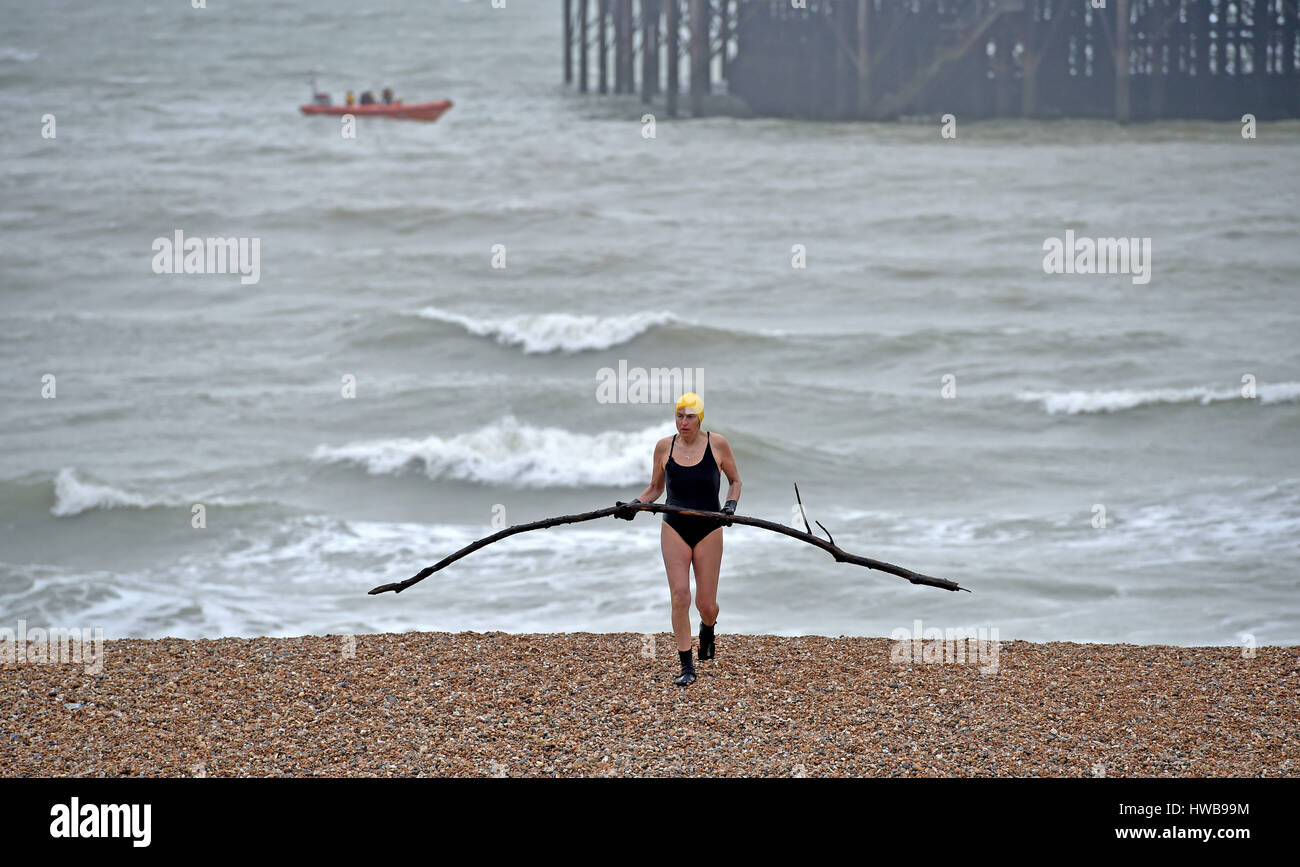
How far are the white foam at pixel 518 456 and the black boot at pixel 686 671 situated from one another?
7309mm

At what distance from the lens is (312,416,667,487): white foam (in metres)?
13.5

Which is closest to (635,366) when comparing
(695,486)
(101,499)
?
(101,499)

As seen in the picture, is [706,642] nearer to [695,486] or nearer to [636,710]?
[636,710]

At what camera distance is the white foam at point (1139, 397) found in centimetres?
Answer: 1548

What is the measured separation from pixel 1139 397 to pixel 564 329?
8.38 meters

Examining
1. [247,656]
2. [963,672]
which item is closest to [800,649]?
[963,672]

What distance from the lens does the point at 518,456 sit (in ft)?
45.8
